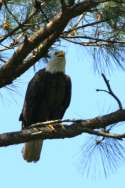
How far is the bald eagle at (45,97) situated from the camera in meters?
3.27

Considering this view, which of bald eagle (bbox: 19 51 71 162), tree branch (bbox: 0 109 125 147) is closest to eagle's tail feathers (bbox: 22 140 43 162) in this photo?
bald eagle (bbox: 19 51 71 162)

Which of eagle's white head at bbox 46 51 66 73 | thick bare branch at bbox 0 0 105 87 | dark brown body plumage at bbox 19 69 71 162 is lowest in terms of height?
dark brown body plumage at bbox 19 69 71 162

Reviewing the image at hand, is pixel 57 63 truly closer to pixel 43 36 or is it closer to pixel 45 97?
pixel 45 97

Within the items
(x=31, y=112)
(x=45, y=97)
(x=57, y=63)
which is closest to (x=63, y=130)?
(x=31, y=112)

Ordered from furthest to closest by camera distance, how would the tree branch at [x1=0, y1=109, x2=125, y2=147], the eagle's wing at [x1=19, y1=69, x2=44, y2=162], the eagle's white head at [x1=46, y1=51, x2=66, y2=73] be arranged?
the eagle's white head at [x1=46, y1=51, x2=66, y2=73]
the eagle's wing at [x1=19, y1=69, x2=44, y2=162]
the tree branch at [x1=0, y1=109, x2=125, y2=147]

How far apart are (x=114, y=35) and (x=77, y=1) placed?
47cm

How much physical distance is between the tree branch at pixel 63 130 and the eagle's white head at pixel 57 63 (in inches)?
48.1

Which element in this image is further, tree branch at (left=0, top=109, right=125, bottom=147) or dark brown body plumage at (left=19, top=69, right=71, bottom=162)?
dark brown body plumage at (left=19, top=69, right=71, bottom=162)

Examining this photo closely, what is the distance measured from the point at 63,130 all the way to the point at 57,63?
1.43 metres

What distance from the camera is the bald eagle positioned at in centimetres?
327

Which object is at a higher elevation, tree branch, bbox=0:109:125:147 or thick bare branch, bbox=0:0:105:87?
thick bare branch, bbox=0:0:105:87

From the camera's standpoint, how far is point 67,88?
3469 millimetres

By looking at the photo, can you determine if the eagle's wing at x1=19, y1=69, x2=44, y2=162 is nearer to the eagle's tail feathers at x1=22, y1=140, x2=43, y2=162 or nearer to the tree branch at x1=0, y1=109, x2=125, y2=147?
the eagle's tail feathers at x1=22, y1=140, x2=43, y2=162

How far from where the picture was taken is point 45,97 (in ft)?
11.1
